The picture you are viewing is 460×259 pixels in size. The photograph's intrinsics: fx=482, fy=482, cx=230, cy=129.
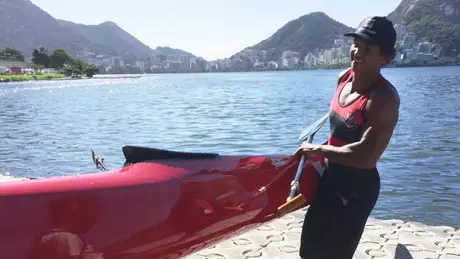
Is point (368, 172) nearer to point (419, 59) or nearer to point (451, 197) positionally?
point (451, 197)

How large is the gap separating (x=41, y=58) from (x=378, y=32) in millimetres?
146016

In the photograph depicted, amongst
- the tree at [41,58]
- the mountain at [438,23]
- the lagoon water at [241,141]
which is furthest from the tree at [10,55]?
the lagoon water at [241,141]

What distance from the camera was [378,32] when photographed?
2971 mm

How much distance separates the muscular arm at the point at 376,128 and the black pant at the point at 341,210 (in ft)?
0.53

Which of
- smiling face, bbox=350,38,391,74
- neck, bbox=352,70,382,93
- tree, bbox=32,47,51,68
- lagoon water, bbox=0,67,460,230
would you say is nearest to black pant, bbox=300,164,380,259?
neck, bbox=352,70,382,93

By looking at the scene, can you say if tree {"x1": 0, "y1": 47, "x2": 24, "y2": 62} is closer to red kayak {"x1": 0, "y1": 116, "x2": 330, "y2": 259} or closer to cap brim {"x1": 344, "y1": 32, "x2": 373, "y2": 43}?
red kayak {"x1": 0, "y1": 116, "x2": 330, "y2": 259}

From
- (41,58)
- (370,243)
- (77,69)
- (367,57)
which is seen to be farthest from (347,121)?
(41,58)

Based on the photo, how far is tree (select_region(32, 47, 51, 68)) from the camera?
135962 mm

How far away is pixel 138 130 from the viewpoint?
21.3 meters

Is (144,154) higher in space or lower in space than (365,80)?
lower

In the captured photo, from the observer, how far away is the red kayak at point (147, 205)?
9.11 ft

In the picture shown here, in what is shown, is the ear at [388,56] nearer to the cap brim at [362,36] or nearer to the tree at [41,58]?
the cap brim at [362,36]

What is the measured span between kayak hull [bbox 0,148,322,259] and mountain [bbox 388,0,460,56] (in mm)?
164786

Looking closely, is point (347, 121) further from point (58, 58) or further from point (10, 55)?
point (10, 55)
